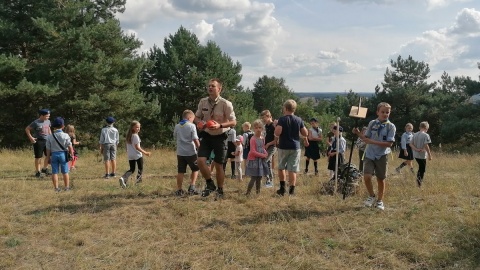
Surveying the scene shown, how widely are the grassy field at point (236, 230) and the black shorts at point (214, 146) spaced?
720 mm

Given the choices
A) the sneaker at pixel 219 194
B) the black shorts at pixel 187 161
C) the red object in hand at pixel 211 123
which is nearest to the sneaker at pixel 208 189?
the sneaker at pixel 219 194

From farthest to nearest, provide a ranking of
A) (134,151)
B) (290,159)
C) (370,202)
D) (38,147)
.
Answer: (38,147), (134,151), (290,159), (370,202)

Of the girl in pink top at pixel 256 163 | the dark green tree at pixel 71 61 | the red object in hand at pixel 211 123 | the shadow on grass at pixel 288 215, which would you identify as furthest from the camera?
the dark green tree at pixel 71 61

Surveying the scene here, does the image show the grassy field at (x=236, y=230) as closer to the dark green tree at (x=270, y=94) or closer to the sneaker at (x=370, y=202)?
the sneaker at (x=370, y=202)

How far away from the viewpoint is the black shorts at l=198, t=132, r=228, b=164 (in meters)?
6.37

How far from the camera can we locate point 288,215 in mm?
5559

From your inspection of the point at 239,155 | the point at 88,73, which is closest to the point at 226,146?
the point at 239,155

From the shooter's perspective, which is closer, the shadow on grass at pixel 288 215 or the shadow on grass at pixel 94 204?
the shadow on grass at pixel 288 215

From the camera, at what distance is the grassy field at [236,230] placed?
Answer: 4238 millimetres

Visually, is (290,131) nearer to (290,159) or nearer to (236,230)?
(290,159)

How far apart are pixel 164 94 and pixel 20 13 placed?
35.7 ft

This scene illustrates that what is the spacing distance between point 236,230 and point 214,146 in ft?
5.72

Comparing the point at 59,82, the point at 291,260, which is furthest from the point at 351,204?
the point at 59,82

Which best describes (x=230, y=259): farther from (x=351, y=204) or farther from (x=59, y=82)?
(x=59, y=82)
